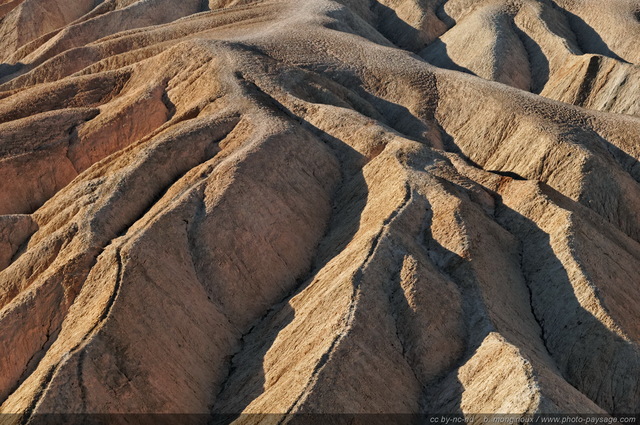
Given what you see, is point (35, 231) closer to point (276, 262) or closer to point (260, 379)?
point (276, 262)

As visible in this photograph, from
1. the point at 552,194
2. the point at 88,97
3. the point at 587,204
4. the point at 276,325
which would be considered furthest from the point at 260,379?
the point at 88,97

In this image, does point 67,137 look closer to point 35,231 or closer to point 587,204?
point 35,231

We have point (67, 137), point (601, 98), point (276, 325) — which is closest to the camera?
point (276, 325)

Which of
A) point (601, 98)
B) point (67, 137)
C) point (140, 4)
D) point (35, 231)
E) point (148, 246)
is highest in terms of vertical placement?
point (140, 4)

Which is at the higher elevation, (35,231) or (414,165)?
(35,231)

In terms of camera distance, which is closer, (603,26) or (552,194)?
(552,194)

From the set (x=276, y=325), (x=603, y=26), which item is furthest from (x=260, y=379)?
(x=603, y=26)

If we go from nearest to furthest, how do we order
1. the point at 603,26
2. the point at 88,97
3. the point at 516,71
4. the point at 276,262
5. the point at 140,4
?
1. the point at 276,262
2. the point at 88,97
3. the point at 516,71
4. the point at 603,26
5. the point at 140,4
